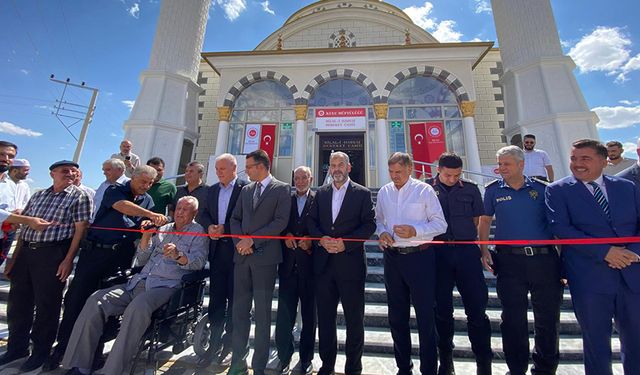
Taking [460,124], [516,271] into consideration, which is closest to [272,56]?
[460,124]

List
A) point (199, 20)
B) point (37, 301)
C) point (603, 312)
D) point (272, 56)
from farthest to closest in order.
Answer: point (199, 20), point (272, 56), point (37, 301), point (603, 312)

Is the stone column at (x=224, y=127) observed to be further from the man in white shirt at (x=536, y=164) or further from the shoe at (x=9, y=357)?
the man in white shirt at (x=536, y=164)

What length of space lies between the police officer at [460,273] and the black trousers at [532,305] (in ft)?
0.56

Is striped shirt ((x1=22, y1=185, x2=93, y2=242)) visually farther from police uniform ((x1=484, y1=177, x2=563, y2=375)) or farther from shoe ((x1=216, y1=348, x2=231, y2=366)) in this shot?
police uniform ((x1=484, y1=177, x2=563, y2=375))

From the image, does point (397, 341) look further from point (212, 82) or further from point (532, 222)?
point (212, 82)

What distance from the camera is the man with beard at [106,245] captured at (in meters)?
2.60

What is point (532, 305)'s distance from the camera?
2221mm

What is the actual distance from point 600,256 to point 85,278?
4544 mm

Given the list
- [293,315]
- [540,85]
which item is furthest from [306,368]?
[540,85]

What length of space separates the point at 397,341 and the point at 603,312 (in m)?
1.52

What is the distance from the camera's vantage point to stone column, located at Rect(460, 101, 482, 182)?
856cm

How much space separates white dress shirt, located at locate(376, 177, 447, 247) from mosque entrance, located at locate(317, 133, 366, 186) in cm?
713

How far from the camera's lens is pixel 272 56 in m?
9.95

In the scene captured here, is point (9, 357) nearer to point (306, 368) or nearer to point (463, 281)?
point (306, 368)
